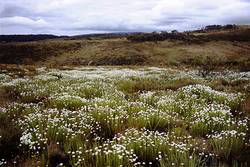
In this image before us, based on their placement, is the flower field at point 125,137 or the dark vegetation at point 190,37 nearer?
the flower field at point 125,137

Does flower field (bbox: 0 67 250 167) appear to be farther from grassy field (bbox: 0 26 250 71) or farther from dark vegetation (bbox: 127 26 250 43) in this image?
dark vegetation (bbox: 127 26 250 43)

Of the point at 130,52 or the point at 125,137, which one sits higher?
the point at 125,137

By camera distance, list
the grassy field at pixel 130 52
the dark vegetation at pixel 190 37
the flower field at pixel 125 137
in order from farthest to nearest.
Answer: the dark vegetation at pixel 190 37 → the grassy field at pixel 130 52 → the flower field at pixel 125 137

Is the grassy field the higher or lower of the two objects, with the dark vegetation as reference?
lower

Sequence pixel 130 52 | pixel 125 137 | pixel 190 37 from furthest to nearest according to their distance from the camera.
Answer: pixel 190 37
pixel 130 52
pixel 125 137

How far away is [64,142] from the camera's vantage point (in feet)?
23.5

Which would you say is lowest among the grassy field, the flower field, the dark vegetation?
the grassy field

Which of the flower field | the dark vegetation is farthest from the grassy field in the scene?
the flower field

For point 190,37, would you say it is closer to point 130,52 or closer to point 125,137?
point 130,52

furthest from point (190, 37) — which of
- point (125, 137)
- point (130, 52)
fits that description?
point (125, 137)

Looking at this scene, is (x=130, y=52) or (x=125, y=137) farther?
(x=130, y=52)

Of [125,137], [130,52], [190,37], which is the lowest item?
[130,52]

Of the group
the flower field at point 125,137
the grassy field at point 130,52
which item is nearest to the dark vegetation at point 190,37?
the grassy field at point 130,52

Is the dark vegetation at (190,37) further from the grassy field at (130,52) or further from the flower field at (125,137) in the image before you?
the flower field at (125,137)
